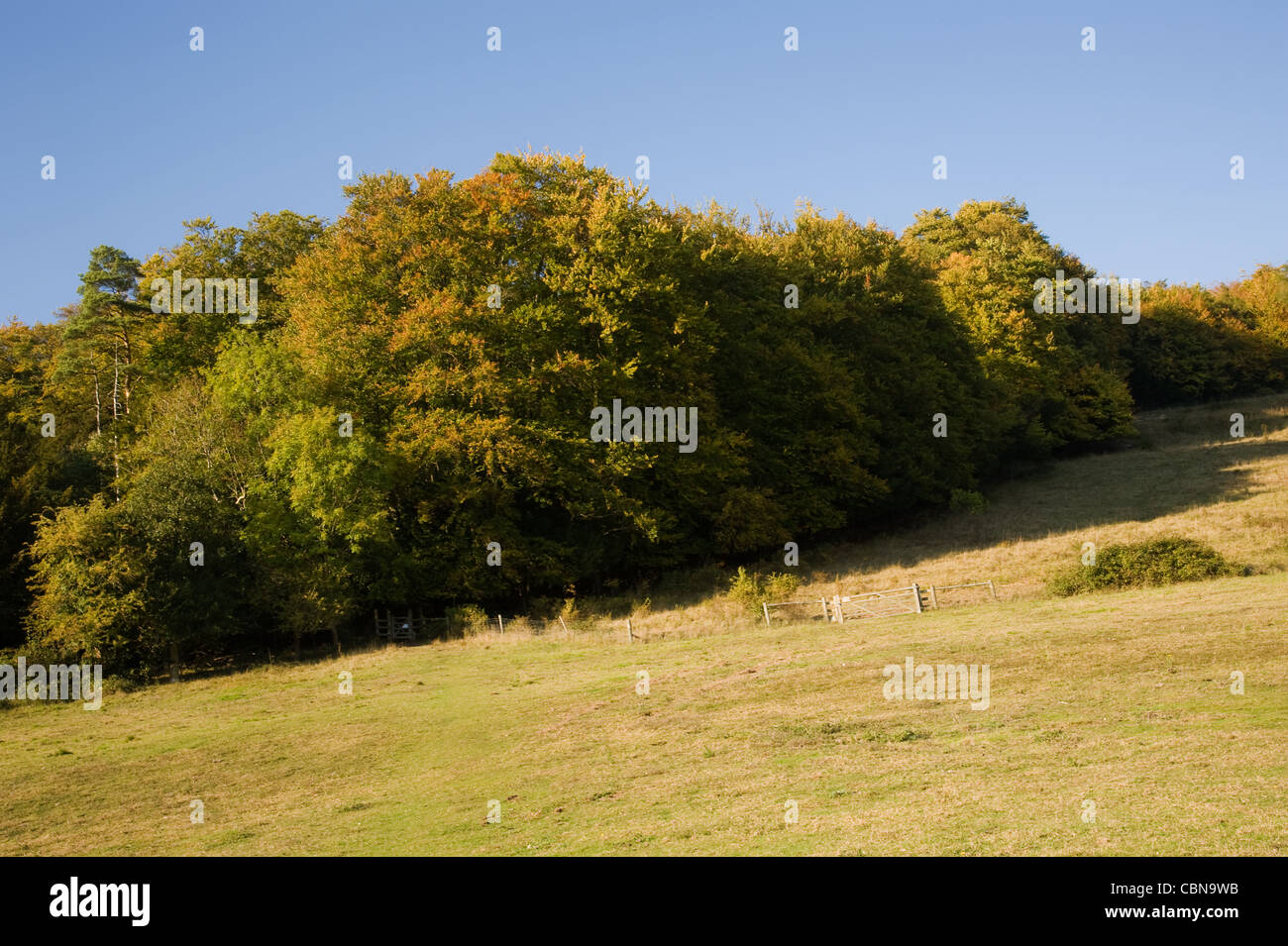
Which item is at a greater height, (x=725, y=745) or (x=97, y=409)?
(x=97, y=409)

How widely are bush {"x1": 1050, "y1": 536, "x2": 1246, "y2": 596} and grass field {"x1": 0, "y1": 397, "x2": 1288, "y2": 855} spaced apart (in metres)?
1.26

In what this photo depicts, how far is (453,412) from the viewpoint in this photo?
4172 cm

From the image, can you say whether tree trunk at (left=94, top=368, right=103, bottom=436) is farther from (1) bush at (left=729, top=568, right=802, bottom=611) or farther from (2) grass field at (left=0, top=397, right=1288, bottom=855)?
(1) bush at (left=729, top=568, right=802, bottom=611)

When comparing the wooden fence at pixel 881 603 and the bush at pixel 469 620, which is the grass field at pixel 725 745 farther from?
the bush at pixel 469 620

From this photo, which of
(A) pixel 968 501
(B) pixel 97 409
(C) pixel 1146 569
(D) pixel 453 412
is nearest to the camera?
(C) pixel 1146 569

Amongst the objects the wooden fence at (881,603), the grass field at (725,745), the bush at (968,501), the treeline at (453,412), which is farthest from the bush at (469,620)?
the bush at (968,501)

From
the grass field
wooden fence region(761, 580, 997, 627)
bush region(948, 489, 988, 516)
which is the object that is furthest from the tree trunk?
bush region(948, 489, 988, 516)

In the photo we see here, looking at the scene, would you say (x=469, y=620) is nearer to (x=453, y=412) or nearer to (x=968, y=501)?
(x=453, y=412)

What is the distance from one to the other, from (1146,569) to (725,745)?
2145 centimetres

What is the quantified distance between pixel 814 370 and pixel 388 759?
37051 millimetres

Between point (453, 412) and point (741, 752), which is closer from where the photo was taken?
point (741, 752)

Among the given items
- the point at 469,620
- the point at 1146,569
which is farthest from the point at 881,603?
the point at 469,620

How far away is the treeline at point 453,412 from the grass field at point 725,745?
5127 millimetres
